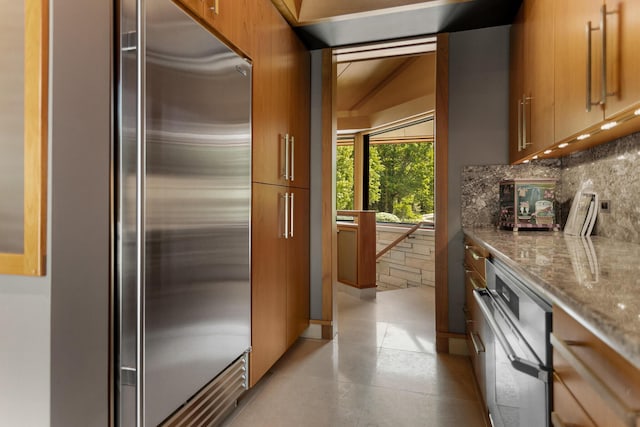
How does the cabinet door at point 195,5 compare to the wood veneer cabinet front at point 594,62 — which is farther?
the cabinet door at point 195,5

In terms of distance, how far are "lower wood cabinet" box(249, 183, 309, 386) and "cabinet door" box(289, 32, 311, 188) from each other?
5.7 inches

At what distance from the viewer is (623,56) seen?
3.54 ft

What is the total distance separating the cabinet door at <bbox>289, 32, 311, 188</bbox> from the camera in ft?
9.09

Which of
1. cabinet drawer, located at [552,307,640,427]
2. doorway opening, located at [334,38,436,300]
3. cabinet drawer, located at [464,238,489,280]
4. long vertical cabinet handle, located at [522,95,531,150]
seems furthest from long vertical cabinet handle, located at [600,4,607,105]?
doorway opening, located at [334,38,436,300]

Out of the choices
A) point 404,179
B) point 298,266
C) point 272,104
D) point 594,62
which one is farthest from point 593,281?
point 404,179

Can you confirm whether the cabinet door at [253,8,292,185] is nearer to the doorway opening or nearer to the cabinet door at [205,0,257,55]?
the cabinet door at [205,0,257,55]

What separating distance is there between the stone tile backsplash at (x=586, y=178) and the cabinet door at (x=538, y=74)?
1.09 feet

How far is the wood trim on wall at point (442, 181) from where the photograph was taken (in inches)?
112

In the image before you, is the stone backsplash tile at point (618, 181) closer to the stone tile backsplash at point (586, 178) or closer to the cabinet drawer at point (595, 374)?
the stone tile backsplash at point (586, 178)

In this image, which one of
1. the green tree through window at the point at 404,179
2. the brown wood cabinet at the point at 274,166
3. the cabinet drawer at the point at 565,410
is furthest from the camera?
the green tree through window at the point at 404,179

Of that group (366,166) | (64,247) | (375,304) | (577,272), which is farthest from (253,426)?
(366,166)

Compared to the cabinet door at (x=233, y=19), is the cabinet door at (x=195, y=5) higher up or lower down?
lower down

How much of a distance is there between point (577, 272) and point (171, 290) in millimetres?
1314

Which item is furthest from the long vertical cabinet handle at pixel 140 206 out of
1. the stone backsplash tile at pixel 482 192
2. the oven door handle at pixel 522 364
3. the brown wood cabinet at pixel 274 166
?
the stone backsplash tile at pixel 482 192
